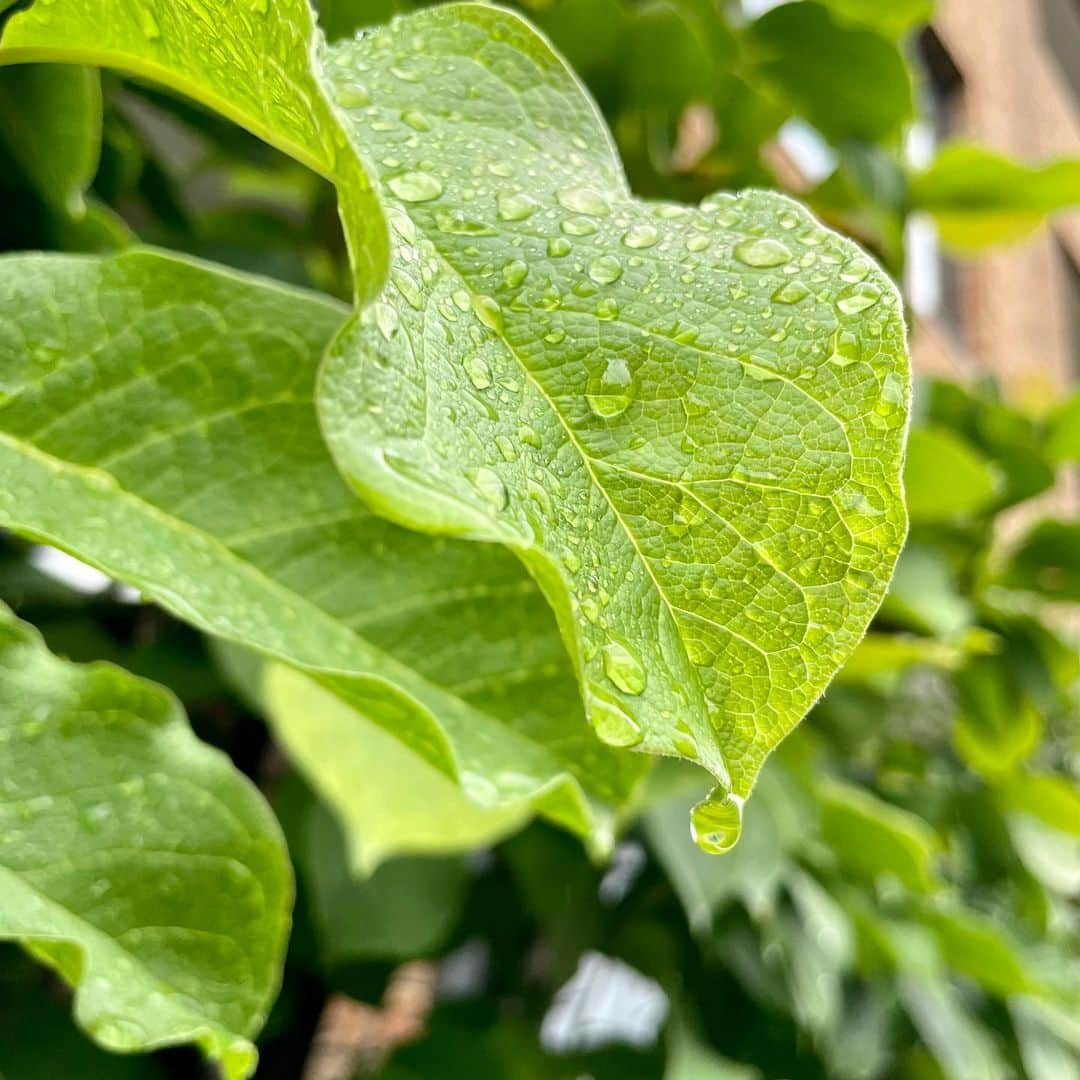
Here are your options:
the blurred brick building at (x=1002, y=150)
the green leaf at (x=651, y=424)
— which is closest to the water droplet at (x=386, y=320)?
the green leaf at (x=651, y=424)

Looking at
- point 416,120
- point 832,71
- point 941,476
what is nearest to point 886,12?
point 832,71

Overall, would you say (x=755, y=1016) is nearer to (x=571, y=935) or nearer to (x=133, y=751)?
(x=571, y=935)

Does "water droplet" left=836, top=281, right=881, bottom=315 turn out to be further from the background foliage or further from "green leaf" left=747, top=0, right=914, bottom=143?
"green leaf" left=747, top=0, right=914, bottom=143

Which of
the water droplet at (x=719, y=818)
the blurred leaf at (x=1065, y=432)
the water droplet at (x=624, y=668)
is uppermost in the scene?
the water droplet at (x=624, y=668)

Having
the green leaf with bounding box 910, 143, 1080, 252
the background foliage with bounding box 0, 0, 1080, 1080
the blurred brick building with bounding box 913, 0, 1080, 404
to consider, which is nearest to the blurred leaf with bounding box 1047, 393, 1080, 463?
the background foliage with bounding box 0, 0, 1080, 1080

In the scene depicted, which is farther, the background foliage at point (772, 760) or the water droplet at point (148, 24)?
the background foliage at point (772, 760)

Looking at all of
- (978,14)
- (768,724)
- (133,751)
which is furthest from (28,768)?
(978,14)

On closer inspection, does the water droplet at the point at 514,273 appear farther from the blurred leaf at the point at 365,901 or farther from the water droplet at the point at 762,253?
the blurred leaf at the point at 365,901
